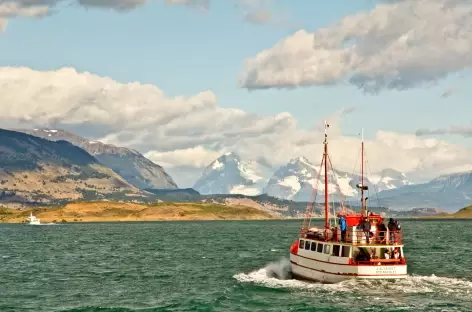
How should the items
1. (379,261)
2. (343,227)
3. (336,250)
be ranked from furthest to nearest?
(343,227)
(336,250)
(379,261)

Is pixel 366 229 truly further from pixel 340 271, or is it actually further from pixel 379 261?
pixel 340 271

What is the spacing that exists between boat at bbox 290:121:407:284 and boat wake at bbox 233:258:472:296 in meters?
0.98

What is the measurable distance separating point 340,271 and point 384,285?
5458mm

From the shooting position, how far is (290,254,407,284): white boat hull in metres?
76.9

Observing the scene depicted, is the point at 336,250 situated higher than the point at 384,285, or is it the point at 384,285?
the point at 336,250

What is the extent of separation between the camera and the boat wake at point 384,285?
75562 mm

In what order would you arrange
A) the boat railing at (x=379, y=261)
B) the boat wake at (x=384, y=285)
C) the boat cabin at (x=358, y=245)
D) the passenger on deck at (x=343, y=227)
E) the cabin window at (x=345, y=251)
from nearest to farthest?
the boat wake at (x=384, y=285), the boat railing at (x=379, y=261), the boat cabin at (x=358, y=245), the cabin window at (x=345, y=251), the passenger on deck at (x=343, y=227)

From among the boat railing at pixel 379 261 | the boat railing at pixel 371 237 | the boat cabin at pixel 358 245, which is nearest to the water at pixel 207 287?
the boat railing at pixel 379 261

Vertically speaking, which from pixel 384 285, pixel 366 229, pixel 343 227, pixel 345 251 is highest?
pixel 343 227

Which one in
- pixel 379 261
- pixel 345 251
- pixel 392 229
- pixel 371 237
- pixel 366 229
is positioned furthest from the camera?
pixel 392 229

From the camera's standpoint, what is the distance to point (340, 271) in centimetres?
7956

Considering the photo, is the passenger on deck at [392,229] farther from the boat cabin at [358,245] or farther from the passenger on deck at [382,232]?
the passenger on deck at [382,232]

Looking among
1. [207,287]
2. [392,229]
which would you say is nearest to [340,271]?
[392,229]

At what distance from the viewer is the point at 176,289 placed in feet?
273
